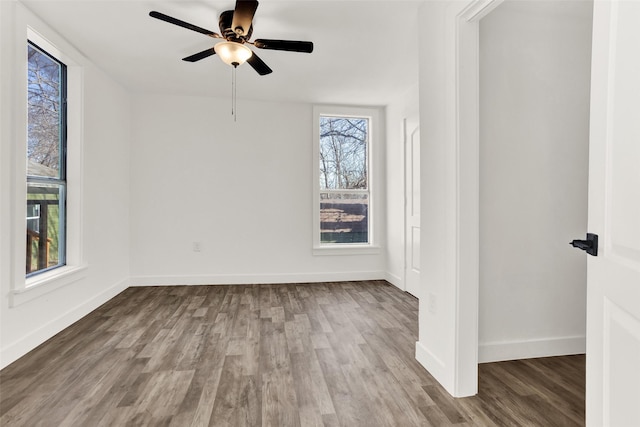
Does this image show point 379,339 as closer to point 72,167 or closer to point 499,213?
point 499,213

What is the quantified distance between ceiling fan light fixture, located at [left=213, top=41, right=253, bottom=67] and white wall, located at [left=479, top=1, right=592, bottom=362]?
1.68 m

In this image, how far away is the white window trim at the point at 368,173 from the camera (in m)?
4.80

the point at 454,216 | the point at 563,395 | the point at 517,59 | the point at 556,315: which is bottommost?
the point at 563,395

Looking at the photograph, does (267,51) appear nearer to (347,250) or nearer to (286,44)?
(286,44)

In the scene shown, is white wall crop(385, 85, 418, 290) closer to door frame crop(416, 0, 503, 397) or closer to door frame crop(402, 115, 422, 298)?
door frame crop(402, 115, 422, 298)

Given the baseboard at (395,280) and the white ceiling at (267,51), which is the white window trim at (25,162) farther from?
the baseboard at (395,280)

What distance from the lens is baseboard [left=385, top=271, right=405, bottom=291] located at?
4.37 m

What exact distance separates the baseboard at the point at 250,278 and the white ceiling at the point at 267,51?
96.0 inches

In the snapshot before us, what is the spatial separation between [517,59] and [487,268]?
4.82 ft

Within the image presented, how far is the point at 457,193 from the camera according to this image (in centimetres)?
190

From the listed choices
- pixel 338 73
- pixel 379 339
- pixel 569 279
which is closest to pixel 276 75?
pixel 338 73

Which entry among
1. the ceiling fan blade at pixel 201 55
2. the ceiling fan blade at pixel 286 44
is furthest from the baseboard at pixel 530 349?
the ceiling fan blade at pixel 201 55

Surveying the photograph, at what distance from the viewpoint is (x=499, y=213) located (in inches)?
92.2

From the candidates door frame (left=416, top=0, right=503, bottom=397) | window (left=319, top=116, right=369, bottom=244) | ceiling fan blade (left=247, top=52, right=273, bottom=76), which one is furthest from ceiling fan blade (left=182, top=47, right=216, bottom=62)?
window (left=319, top=116, right=369, bottom=244)
